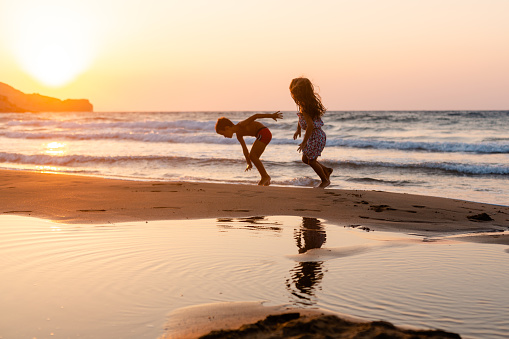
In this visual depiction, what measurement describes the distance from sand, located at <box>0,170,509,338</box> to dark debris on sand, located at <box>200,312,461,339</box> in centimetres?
276

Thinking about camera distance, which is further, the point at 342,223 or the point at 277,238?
the point at 342,223

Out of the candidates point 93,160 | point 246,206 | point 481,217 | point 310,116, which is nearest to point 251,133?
point 310,116

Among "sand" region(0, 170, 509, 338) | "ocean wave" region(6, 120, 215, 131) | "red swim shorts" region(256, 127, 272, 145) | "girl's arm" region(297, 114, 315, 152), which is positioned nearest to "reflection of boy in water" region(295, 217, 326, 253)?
"sand" region(0, 170, 509, 338)

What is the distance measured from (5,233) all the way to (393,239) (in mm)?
3398

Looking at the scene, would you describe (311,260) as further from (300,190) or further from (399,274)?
(300,190)

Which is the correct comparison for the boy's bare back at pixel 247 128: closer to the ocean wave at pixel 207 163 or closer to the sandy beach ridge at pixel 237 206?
the sandy beach ridge at pixel 237 206

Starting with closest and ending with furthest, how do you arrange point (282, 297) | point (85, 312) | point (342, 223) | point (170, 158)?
point (85, 312), point (282, 297), point (342, 223), point (170, 158)

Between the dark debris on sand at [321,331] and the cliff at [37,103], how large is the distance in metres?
114

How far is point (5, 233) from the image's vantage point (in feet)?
15.1

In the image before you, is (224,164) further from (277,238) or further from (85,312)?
(85,312)

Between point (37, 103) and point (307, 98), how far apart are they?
12760cm

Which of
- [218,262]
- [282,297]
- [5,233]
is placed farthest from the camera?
[5,233]

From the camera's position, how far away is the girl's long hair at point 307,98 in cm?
883

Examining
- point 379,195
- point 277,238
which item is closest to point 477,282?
point 277,238
